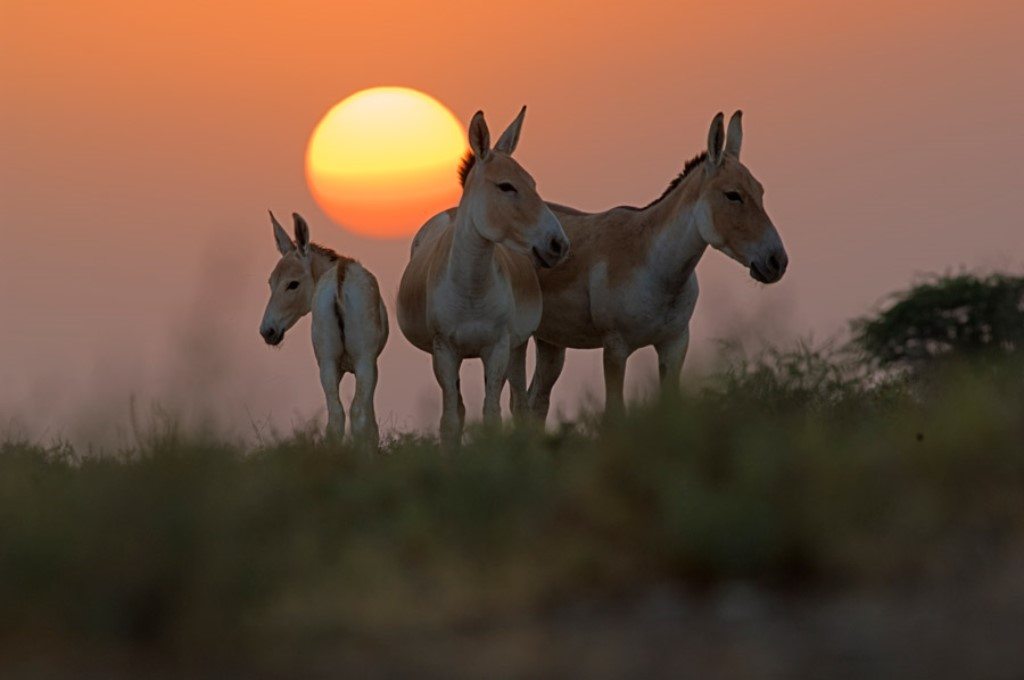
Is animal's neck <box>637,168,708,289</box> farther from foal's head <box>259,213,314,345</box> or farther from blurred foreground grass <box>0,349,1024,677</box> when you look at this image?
blurred foreground grass <box>0,349,1024,677</box>

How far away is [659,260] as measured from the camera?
1443 cm

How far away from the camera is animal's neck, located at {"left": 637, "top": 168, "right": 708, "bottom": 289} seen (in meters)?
14.2

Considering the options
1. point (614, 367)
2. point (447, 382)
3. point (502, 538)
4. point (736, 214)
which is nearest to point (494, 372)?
point (447, 382)

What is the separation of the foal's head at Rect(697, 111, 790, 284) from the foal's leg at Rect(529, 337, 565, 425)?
3.20m

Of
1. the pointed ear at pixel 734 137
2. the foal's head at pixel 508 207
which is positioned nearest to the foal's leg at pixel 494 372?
the foal's head at pixel 508 207

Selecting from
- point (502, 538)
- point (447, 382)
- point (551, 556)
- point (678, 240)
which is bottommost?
point (551, 556)

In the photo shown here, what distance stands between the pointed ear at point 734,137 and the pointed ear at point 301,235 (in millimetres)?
4626

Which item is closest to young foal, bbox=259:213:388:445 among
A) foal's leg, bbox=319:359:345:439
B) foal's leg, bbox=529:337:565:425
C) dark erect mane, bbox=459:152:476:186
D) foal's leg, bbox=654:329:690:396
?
foal's leg, bbox=319:359:345:439

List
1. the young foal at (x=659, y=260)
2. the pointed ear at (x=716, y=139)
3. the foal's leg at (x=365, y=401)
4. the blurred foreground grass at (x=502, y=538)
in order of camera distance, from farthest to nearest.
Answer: the foal's leg at (x=365, y=401) → the pointed ear at (x=716, y=139) → the young foal at (x=659, y=260) → the blurred foreground grass at (x=502, y=538)

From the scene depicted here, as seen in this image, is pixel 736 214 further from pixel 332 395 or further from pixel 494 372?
pixel 332 395

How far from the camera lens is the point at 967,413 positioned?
7.61m

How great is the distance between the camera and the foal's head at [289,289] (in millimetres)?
16281

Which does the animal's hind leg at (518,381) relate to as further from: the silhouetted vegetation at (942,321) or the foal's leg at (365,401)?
the silhouetted vegetation at (942,321)

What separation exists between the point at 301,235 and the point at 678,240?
166 inches
